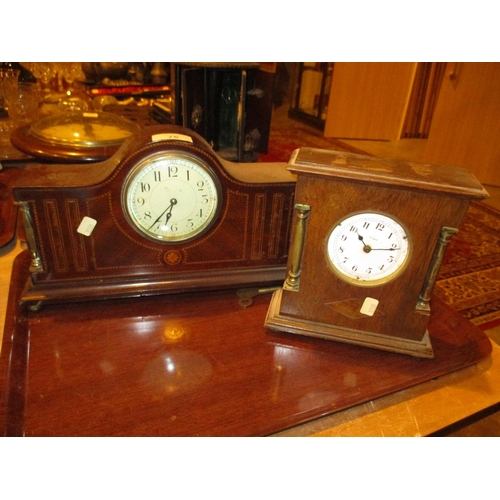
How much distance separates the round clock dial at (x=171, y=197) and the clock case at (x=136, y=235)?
0.01 m

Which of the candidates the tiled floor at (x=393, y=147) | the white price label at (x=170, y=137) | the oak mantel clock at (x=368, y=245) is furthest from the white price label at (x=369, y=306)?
the tiled floor at (x=393, y=147)

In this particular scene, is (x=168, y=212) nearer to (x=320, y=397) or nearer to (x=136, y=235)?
(x=136, y=235)

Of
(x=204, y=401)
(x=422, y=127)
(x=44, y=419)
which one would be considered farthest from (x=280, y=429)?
(x=422, y=127)

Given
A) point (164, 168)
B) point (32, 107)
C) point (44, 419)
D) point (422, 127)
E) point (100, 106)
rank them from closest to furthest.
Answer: point (44, 419) < point (164, 168) < point (32, 107) < point (100, 106) < point (422, 127)

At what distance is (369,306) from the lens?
0.78 meters

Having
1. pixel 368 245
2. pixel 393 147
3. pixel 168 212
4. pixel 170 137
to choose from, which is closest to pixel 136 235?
pixel 168 212

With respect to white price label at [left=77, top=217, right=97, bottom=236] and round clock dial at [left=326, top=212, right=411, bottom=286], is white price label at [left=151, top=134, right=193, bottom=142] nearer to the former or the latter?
white price label at [left=77, top=217, right=97, bottom=236]

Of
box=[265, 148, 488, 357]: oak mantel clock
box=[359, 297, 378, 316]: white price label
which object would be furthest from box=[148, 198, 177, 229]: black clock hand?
box=[359, 297, 378, 316]: white price label

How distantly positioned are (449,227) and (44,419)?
72 centimetres

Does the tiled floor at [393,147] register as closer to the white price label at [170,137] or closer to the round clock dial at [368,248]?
the round clock dial at [368,248]

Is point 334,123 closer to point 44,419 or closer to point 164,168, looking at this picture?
point 164,168

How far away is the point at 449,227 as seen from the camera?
69cm

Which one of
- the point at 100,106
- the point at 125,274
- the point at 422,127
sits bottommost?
the point at 422,127

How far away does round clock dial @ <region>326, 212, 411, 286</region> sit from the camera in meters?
0.72
